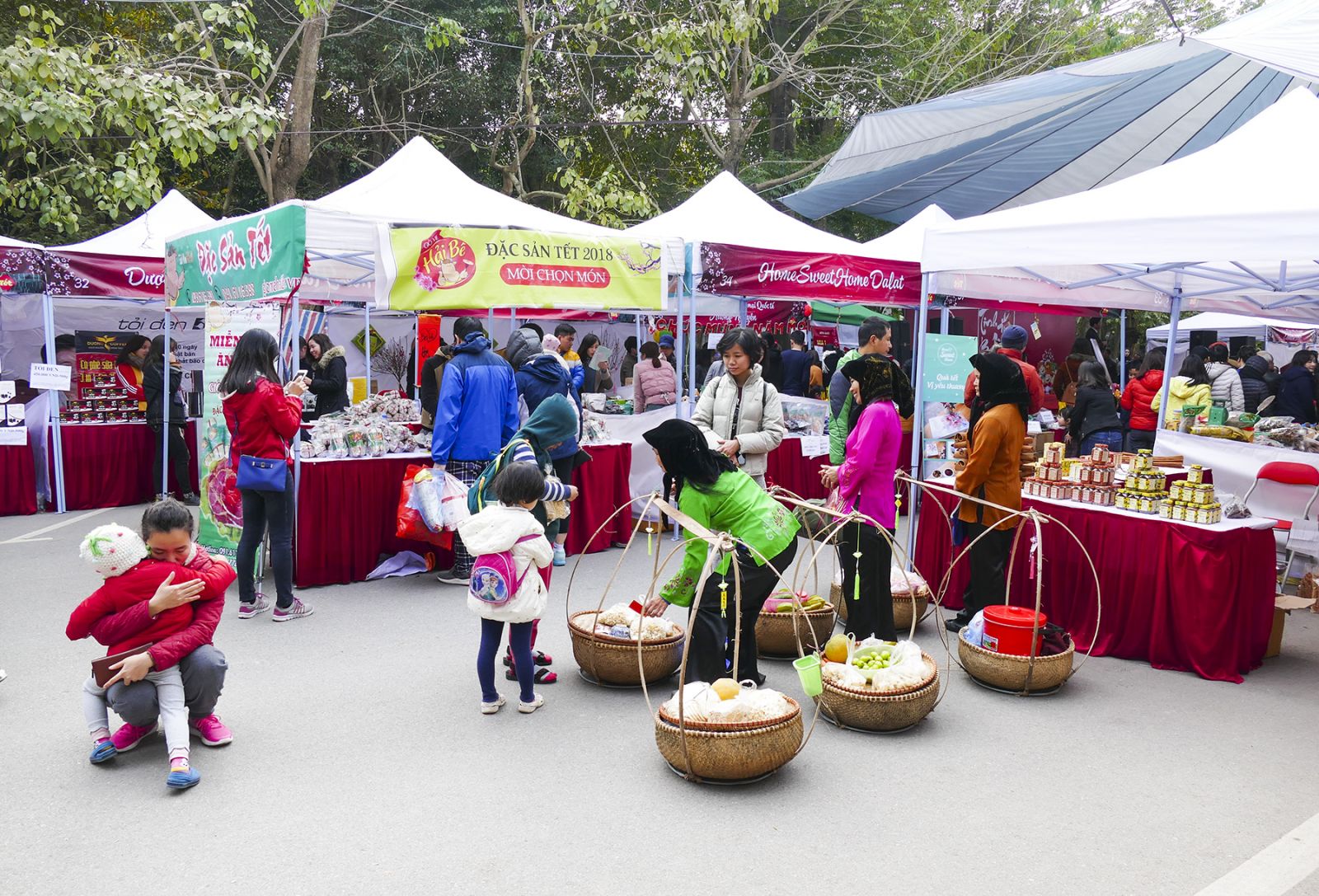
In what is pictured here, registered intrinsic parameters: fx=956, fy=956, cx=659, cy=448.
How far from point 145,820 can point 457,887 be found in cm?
125

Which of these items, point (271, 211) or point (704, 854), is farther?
point (271, 211)

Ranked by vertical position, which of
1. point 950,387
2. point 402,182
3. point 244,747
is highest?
point 402,182

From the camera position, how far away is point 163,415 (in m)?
9.59

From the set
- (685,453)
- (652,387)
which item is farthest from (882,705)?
(652,387)

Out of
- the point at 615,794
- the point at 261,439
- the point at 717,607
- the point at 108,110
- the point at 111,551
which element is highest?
the point at 108,110

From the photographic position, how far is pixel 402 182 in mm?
7887


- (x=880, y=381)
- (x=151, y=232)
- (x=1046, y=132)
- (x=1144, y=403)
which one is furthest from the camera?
(x=1046, y=132)

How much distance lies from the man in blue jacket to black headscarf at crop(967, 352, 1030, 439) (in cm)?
317

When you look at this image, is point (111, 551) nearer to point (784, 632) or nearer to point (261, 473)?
point (261, 473)

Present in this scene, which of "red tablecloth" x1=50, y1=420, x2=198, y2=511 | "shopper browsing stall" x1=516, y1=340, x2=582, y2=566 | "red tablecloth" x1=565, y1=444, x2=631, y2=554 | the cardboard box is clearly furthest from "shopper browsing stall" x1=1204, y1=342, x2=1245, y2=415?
"red tablecloth" x1=50, y1=420, x2=198, y2=511

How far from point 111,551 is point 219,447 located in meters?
3.15

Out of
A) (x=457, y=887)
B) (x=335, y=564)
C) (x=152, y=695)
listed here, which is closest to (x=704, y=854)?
(x=457, y=887)

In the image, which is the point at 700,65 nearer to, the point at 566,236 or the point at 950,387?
the point at 566,236

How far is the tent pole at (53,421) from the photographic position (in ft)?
29.9
